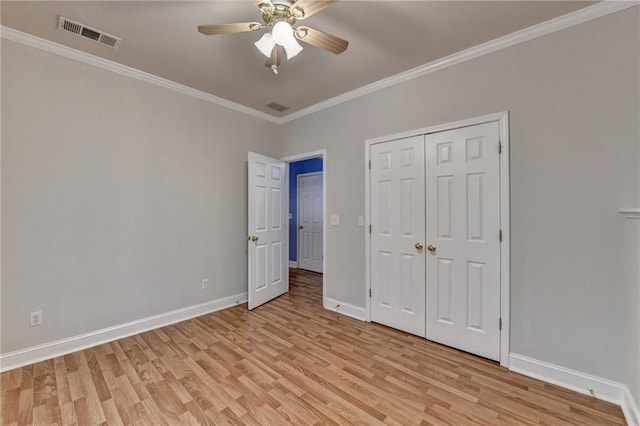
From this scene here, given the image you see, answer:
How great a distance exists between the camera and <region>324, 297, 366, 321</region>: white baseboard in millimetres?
3213

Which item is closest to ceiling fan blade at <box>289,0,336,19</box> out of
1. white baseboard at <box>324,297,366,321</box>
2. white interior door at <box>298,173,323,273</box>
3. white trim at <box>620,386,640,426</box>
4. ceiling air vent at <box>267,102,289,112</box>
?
ceiling air vent at <box>267,102,289,112</box>

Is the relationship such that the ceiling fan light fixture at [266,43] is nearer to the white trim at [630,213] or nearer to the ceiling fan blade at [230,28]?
the ceiling fan blade at [230,28]

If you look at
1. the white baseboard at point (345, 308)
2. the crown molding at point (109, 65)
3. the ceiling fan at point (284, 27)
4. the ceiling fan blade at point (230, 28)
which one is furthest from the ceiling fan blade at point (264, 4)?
the white baseboard at point (345, 308)

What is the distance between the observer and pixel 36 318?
2.32 metres

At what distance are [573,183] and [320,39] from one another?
217cm

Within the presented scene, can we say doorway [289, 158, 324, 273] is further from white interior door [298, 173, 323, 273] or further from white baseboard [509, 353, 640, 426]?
white baseboard [509, 353, 640, 426]

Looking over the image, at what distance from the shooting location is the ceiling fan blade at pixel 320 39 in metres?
1.77

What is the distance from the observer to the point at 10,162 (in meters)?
2.21

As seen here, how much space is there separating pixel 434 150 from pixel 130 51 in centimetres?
309

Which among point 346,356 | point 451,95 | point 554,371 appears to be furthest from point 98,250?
point 554,371

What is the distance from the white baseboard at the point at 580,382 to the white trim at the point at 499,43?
2.62 metres

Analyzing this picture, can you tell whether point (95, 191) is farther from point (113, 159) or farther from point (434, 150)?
point (434, 150)

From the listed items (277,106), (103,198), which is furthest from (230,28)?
(103,198)

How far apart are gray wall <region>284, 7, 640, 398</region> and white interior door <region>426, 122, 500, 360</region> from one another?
15cm
